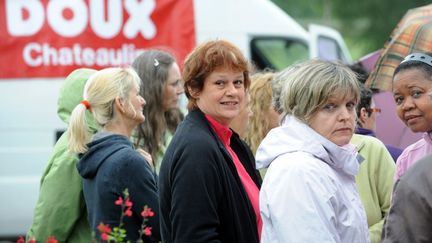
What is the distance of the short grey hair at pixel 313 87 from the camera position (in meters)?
4.39

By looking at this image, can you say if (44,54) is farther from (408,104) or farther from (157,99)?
(408,104)

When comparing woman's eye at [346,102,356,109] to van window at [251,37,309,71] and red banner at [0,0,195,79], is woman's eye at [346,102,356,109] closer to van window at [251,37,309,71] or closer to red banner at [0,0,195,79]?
red banner at [0,0,195,79]

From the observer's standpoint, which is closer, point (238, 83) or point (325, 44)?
point (238, 83)

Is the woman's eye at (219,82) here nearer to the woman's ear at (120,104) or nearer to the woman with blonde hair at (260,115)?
the woman's ear at (120,104)

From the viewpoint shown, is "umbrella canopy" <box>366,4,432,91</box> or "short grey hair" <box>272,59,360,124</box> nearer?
"short grey hair" <box>272,59,360,124</box>

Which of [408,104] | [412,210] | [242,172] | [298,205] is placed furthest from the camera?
[408,104]

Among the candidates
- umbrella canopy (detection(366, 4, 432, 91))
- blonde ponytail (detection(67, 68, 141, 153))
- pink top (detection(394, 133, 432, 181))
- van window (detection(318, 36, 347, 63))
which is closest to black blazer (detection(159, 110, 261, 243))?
pink top (detection(394, 133, 432, 181))

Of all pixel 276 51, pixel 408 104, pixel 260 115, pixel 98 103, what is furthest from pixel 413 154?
pixel 276 51

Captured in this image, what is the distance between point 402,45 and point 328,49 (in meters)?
6.53

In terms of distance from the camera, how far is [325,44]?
12.8 metres

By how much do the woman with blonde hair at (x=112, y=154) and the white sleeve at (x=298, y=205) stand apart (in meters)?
Result: 1.13

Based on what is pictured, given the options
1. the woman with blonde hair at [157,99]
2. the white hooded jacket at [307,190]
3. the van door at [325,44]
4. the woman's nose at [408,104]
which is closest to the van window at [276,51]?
the van door at [325,44]

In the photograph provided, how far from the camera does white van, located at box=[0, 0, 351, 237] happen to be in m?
11.0

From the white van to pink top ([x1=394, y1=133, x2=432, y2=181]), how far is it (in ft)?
20.0
